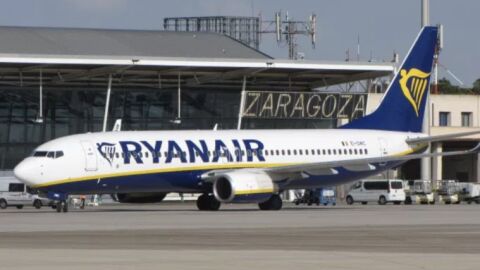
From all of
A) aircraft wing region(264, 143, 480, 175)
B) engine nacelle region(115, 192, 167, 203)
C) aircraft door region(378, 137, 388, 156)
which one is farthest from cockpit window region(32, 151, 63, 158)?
aircraft door region(378, 137, 388, 156)

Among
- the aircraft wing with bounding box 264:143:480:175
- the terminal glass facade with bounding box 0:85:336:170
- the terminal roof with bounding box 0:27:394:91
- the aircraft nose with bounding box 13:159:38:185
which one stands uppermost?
the terminal roof with bounding box 0:27:394:91

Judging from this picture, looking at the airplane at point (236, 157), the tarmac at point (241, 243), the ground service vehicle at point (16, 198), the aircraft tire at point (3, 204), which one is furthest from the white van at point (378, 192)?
the tarmac at point (241, 243)

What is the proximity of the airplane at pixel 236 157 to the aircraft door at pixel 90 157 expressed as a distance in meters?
0.04

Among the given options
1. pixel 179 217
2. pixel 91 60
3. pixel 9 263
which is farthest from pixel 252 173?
pixel 9 263

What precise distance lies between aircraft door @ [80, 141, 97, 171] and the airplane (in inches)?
1.6

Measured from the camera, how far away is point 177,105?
86312 millimetres

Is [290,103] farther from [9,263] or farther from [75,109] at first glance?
[9,263]

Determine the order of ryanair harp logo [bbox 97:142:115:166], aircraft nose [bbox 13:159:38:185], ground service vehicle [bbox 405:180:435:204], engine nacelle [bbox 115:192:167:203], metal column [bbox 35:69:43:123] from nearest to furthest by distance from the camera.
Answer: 1. aircraft nose [bbox 13:159:38:185]
2. ryanair harp logo [bbox 97:142:115:166]
3. engine nacelle [bbox 115:192:167:203]
4. metal column [bbox 35:69:43:123]
5. ground service vehicle [bbox 405:180:435:204]

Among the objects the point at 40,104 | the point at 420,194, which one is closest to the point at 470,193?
the point at 420,194

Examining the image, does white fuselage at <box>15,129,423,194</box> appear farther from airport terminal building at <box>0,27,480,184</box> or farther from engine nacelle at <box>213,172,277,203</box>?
airport terminal building at <box>0,27,480,184</box>

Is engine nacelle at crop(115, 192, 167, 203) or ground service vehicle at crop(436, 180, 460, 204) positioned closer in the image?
engine nacelle at crop(115, 192, 167, 203)

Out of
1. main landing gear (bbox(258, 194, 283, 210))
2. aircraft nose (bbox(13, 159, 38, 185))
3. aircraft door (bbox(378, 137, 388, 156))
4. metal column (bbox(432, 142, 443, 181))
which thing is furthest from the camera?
metal column (bbox(432, 142, 443, 181))

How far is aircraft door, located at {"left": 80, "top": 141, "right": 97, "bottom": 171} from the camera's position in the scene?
55000mm

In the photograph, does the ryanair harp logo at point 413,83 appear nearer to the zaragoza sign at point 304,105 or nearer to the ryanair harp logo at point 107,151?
the ryanair harp logo at point 107,151
